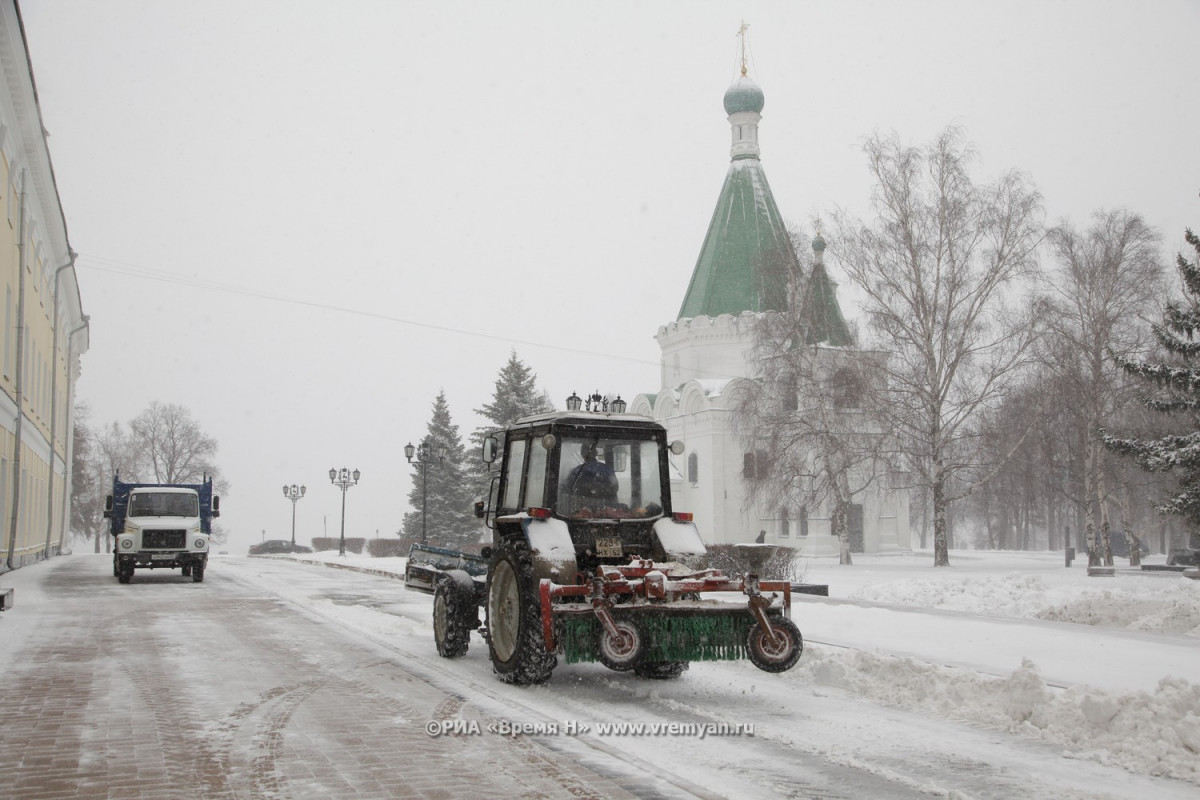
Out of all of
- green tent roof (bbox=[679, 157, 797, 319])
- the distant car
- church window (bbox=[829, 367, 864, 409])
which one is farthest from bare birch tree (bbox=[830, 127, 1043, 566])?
the distant car

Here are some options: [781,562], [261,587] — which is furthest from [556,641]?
[261,587]

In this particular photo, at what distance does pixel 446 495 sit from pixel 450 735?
51.4 metres

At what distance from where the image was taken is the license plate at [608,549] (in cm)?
973

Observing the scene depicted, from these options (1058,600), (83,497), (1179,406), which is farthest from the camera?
(83,497)

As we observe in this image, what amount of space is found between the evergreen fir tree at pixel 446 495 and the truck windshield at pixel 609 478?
45362 mm

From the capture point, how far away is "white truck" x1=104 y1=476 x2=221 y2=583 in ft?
77.8

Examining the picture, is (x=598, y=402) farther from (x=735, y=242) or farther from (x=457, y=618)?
(x=735, y=242)

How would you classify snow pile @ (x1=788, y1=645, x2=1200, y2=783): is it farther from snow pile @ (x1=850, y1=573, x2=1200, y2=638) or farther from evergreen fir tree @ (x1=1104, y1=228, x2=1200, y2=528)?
evergreen fir tree @ (x1=1104, y1=228, x2=1200, y2=528)

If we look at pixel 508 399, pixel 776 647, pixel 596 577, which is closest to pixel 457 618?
pixel 596 577

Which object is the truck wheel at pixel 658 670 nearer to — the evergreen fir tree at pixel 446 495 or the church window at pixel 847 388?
the church window at pixel 847 388

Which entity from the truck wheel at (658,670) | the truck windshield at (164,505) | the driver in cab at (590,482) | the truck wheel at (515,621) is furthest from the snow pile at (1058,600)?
the truck windshield at (164,505)

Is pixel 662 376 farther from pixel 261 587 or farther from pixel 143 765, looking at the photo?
pixel 143 765

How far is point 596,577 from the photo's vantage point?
8.57 meters

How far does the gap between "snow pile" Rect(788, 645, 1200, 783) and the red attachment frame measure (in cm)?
129
